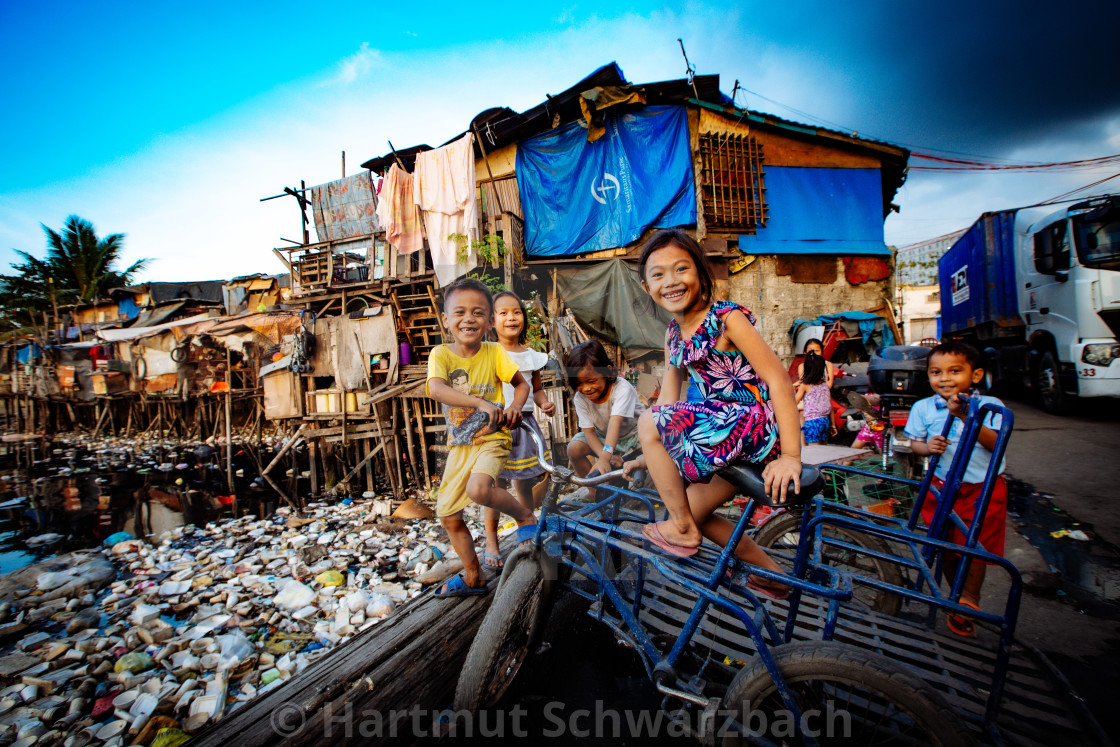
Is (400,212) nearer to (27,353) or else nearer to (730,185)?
(730,185)

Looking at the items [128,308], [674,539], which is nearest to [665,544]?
[674,539]

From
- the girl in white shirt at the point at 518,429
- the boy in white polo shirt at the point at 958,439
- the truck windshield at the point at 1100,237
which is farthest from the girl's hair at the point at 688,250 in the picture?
the truck windshield at the point at 1100,237

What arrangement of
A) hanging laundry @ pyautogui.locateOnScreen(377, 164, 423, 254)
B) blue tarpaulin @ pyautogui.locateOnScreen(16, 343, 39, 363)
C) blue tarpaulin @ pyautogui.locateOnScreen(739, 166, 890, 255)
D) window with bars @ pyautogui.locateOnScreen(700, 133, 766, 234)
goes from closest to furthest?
window with bars @ pyautogui.locateOnScreen(700, 133, 766, 234) < blue tarpaulin @ pyautogui.locateOnScreen(739, 166, 890, 255) < hanging laundry @ pyautogui.locateOnScreen(377, 164, 423, 254) < blue tarpaulin @ pyautogui.locateOnScreen(16, 343, 39, 363)

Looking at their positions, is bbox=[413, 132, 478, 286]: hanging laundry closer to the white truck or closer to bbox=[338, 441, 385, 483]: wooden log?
bbox=[338, 441, 385, 483]: wooden log

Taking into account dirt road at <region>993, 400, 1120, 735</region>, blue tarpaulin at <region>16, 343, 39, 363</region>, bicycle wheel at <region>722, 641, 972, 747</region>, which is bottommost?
dirt road at <region>993, 400, 1120, 735</region>

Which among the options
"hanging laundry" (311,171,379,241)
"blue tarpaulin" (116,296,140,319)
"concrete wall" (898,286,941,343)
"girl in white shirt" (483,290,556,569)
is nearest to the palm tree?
"blue tarpaulin" (116,296,140,319)

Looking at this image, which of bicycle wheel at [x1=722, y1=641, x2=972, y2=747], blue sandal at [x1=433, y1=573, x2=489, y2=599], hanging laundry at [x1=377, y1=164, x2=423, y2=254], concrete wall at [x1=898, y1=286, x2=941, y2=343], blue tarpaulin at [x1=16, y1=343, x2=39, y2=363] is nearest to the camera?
bicycle wheel at [x1=722, y1=641, x2=972, y2=747]

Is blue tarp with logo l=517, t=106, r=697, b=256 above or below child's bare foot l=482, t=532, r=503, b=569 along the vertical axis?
above

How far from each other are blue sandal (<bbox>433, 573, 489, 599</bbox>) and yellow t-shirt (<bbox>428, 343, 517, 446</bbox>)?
84cm

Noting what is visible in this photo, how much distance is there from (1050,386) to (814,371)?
6173mm

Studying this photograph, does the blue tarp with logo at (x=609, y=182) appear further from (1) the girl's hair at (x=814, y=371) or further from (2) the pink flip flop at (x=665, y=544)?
(2) the pink flip flop at (x=665, y=544)

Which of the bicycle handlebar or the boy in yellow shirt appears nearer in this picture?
the bicycle handlebar

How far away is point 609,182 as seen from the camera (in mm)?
9578

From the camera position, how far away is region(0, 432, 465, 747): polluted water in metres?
2.91
